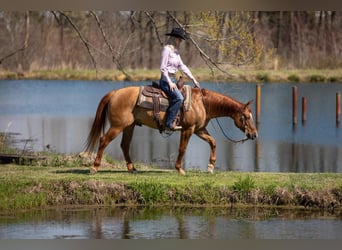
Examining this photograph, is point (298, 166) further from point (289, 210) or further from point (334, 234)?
point (334, 234)

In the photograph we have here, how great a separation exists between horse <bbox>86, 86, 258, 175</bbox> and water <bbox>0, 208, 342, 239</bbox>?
3.70ft

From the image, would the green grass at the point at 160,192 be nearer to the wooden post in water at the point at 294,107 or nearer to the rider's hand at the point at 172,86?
the rider's hand at the point at 172,86

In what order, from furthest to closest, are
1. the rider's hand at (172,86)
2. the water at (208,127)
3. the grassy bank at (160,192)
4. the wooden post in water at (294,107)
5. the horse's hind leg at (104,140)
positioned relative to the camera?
the wooden post in water at (294,107) → the water at (208,127) → the horse's hind leg at (104,140) → the rider's hand at (172,86) → the grassy bank at (160,192)

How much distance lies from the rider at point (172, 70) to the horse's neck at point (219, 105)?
0.52 m

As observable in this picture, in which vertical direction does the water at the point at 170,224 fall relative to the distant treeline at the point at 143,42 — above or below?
below

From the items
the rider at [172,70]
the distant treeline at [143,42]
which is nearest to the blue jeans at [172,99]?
the rider at [172,70]

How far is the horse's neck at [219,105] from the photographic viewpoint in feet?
37.5

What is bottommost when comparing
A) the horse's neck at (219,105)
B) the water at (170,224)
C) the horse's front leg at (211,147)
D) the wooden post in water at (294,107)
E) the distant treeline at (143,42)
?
the water at (170,224)

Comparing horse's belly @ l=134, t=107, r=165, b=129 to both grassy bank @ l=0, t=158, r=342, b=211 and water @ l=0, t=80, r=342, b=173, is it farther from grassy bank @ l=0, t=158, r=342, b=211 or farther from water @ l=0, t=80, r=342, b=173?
water @ l=0, t=80, r=342, b=173

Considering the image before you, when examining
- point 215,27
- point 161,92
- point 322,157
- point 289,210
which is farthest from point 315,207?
point 322,157

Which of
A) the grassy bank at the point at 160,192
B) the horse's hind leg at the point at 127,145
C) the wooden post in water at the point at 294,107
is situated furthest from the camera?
the wooden post in water at the point at 294,107

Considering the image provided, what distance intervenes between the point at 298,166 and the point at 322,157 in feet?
3.95

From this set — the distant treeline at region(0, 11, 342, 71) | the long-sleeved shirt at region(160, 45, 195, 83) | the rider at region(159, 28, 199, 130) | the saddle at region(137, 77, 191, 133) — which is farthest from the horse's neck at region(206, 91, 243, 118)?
the distant treeline at region(0, 11, 342, 71)

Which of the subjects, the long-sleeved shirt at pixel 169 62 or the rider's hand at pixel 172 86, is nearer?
the long-sleeved shirt at pixel 169 62
